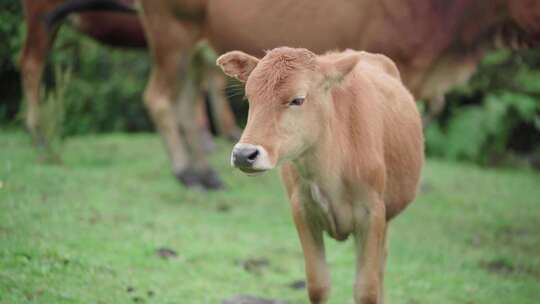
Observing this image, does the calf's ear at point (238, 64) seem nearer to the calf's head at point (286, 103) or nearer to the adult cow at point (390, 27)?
the calf's head at point (286, 103)

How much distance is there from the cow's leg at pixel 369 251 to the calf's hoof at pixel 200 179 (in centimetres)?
421

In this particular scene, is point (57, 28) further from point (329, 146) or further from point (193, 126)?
point (329, 146)

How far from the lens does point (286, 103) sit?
11.9 feet

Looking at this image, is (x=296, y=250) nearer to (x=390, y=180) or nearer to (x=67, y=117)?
(x=390, y=180)

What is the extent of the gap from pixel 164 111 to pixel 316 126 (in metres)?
4.64

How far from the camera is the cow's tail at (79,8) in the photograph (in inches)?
350

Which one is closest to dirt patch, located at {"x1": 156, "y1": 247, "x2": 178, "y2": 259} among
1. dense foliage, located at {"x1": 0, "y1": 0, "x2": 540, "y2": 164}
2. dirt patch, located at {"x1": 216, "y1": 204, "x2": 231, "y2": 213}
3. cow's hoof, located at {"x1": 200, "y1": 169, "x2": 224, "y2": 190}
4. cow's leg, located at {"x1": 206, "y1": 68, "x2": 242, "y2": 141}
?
dirt patch, located at {"x1": 216, "y1": 204, "x2": 231, "y2": 213}

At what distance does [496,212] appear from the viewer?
7973 mm

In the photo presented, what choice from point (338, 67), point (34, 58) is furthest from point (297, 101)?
point (34, 58)

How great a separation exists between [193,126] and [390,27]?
8.60 feet

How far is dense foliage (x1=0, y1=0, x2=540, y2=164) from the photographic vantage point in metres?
11.0

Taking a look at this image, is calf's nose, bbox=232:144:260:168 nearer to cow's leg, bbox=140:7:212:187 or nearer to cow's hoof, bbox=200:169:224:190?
cow's leg, bbox=140:7:212:187

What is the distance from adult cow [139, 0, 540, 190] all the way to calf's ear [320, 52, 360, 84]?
3.51 m

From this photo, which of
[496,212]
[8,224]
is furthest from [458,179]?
[8,224]
